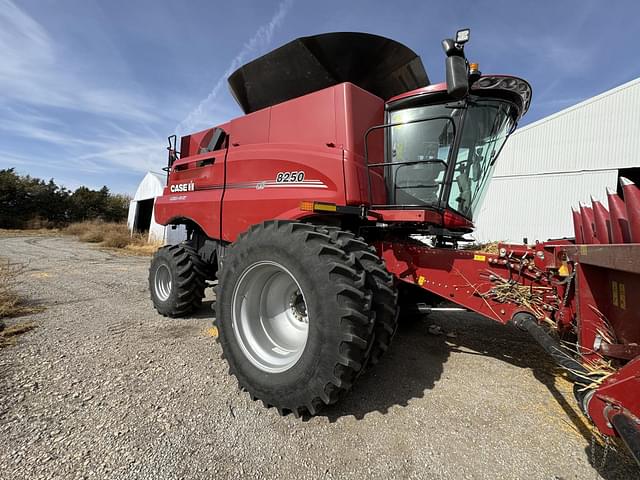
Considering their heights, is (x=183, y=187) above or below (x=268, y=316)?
above

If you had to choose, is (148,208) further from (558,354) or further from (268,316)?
(558,354)

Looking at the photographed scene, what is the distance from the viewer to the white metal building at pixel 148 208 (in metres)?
18.7

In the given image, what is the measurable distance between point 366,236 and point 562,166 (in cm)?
Result: 1327

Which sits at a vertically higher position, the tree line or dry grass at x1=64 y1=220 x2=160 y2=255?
the tree line

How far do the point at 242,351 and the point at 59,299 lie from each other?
4.32 metres

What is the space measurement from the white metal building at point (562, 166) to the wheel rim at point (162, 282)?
12.5m

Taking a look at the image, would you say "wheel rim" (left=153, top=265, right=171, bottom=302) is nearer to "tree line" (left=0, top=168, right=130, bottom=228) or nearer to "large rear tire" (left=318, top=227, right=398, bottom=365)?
"large rear tire" (left=318, top=227, right=398, bottom=365)

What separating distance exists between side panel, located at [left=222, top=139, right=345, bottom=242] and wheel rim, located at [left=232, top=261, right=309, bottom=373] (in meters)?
0.77

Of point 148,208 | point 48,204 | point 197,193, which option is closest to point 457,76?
point 197,193

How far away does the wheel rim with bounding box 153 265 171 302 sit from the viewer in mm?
4721

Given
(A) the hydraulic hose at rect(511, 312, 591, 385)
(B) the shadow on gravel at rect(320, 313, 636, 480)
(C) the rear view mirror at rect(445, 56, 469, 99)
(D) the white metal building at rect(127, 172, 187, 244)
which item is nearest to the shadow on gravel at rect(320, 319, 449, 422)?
(B) the shadow on gravel at rect(320, 313, 636, 480)

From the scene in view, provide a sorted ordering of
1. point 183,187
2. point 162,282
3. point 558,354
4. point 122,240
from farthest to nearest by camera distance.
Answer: point 122,240 → point 183,187 → point 162,282 → point 558,354

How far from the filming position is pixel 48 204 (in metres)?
31.7

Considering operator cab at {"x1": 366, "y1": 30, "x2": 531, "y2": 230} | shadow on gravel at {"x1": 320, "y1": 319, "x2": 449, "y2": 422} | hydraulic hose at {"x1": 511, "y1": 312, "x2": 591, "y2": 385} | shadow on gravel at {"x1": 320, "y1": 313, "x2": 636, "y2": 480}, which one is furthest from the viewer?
operator cab at {"x1": 366, "y1": 30, "x2": 531, "y2": 230}
